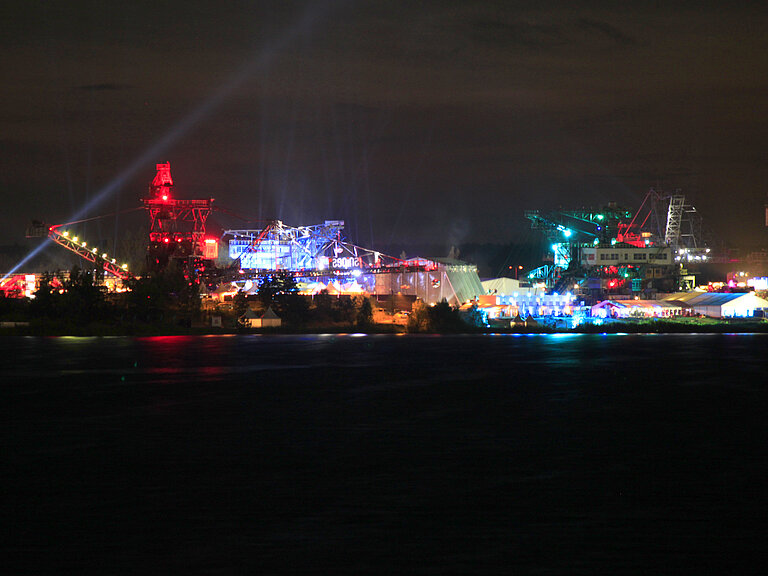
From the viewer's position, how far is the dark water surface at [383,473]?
34.3ft

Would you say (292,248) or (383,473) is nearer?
(383,473)

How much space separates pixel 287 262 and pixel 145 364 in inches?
2725

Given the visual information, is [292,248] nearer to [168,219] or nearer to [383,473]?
[168,219]

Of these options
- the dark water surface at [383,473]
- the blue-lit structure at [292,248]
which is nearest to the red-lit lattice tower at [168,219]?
the blue-lit structure at [292,248]

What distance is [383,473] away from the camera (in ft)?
51.0

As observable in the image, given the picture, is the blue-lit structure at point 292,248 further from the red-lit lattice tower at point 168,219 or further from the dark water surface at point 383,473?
the dark water surface at point 383,473

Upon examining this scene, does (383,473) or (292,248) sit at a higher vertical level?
(292,248)

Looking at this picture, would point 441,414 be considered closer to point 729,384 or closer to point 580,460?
point 580,460

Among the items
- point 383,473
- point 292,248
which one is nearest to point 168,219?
point 292,248

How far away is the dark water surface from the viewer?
34.3 feet

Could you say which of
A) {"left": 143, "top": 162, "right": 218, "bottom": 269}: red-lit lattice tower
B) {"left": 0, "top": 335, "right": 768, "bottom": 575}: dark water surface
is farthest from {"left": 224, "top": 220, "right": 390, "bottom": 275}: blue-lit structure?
{"left": 0, "top": 335, "right": 768, "bottom": 575}: dark water surface

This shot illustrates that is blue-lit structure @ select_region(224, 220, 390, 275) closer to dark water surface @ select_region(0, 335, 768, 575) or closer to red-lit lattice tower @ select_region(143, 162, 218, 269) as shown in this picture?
red-lit lattice tower @ select_region(143, 162, 218, 269)

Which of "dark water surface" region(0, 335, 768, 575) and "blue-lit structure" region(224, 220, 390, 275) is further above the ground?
"blue-lit structure" region(224, 220, 390, 275)

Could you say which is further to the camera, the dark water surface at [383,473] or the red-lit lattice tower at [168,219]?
the red-lit lattice tower at [168,219]
